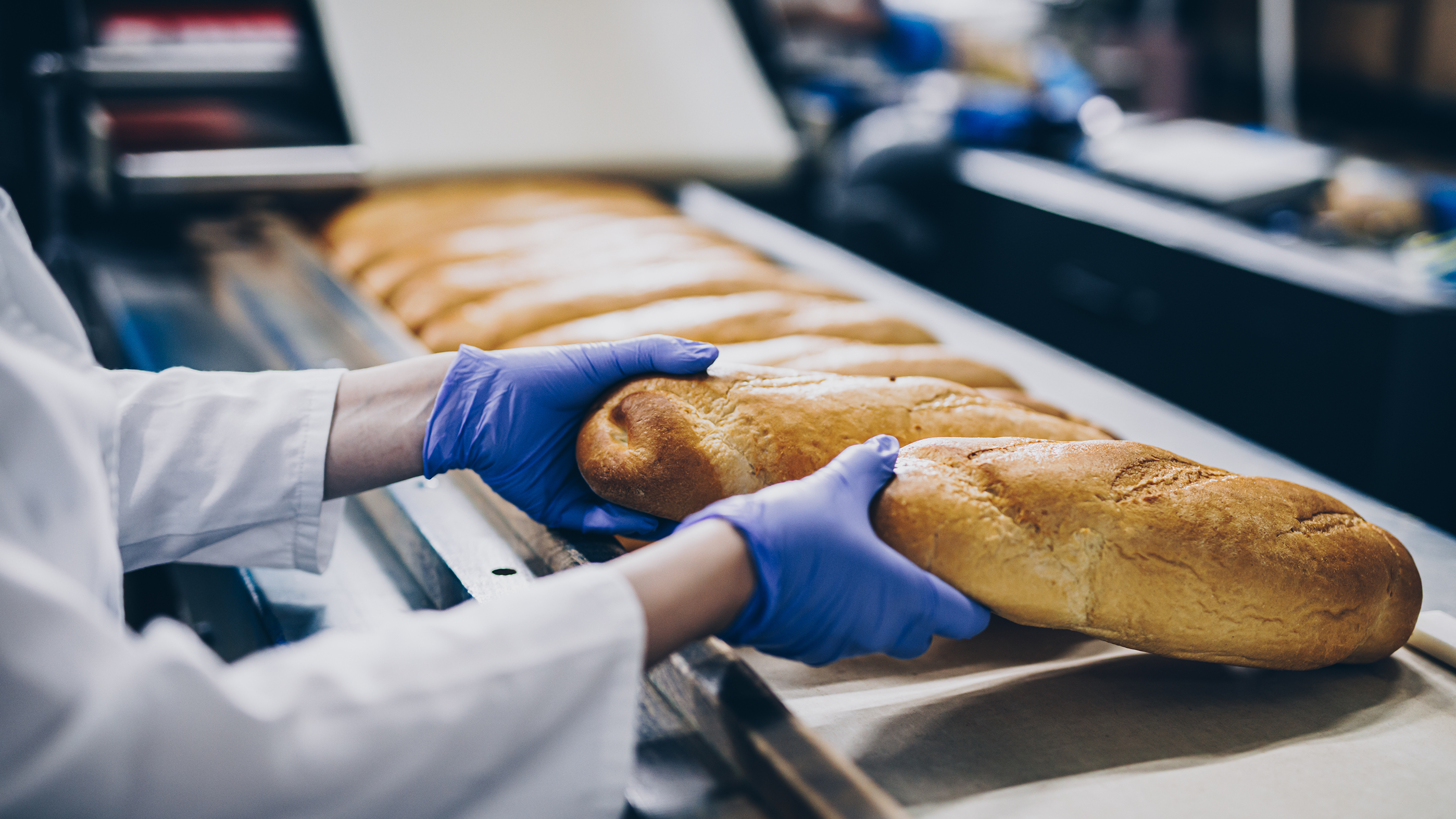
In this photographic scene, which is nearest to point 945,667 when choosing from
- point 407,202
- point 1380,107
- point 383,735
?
point 383,735

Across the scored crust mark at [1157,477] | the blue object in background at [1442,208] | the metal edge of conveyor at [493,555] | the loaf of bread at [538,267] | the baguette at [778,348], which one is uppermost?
the loaf of bread at [538,267]

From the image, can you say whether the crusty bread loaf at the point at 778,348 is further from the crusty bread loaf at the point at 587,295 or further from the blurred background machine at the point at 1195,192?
the blurred background machine at the point at 1195,192

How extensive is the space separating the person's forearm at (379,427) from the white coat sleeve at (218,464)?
0.07 feet

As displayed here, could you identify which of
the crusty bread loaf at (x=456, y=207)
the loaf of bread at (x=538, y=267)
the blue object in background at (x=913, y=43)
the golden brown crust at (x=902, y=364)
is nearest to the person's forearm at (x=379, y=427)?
the golden brown crust at (x=902, y=364)

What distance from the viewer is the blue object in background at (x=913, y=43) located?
4.54 meters

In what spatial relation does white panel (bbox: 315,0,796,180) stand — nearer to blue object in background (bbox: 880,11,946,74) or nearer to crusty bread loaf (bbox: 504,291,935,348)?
crusty bread loaf (bbox: 504,291,935,348)

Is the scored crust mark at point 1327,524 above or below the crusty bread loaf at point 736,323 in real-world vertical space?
below

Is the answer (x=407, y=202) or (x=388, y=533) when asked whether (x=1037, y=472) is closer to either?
(x=388, y=533)

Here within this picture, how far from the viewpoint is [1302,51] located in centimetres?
398

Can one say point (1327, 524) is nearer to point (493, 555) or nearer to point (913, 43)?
point (493, 555)

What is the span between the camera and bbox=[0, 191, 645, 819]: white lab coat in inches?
26.2

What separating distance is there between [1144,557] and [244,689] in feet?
2.62

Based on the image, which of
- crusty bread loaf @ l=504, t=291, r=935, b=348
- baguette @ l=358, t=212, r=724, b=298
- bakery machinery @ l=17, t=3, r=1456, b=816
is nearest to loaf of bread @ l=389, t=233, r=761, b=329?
baguette @ l=358, t=212, r=724, b=298

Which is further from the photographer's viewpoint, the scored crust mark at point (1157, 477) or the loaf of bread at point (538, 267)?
the loaf of bread at point (538, 267)
